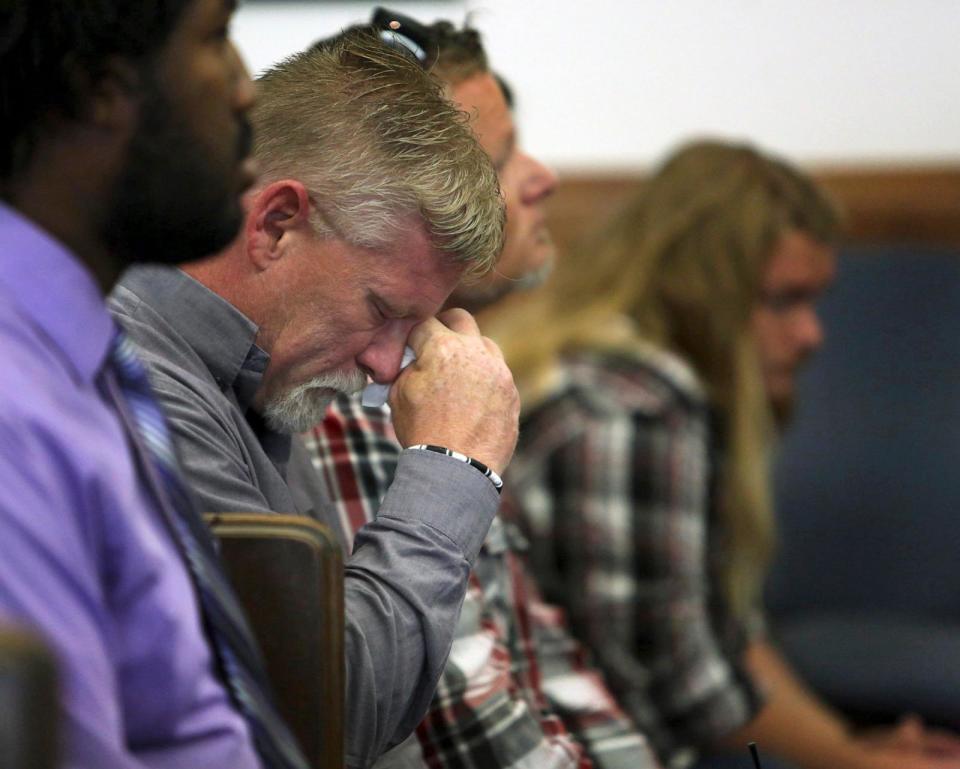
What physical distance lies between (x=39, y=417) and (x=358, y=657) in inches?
13.8

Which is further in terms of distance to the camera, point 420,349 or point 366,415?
point 366,415

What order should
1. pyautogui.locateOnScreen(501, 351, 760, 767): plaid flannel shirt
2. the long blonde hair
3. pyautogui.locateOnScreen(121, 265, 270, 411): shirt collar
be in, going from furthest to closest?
the long blonde hair → pyautogui.locateOnScreen(501, 351, 760, 767): plaid flannel shirt → pyautogui.locateOnScreen(121, 265, 270, 411): shirt collar

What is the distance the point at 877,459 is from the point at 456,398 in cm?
207

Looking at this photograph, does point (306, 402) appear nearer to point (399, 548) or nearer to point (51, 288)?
point (399, 548)

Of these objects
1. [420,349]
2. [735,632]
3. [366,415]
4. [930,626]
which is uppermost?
[420,349]

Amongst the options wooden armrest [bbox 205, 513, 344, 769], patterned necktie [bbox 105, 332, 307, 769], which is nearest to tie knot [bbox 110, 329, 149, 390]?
patterned necktie [bbox 105, 332, 307, 769]

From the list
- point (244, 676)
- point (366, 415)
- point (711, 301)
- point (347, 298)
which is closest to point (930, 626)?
point (711, 301)

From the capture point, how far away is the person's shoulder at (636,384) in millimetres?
2174

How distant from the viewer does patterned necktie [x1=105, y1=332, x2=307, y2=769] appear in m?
0.85

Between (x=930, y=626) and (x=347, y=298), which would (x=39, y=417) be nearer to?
(x=347, y=298)

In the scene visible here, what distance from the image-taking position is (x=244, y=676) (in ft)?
2.86

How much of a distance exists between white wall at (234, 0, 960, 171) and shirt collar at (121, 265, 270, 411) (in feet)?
6.56

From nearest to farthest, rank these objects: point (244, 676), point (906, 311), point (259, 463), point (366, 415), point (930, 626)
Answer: point (244, 676) → point (259, 463) → point (366, 415) → point (930, 626) → point (906, 311)

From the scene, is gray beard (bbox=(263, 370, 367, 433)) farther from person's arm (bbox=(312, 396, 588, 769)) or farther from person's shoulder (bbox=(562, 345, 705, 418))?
person's shoulder (bbox=(562, 345, 705, 418))
